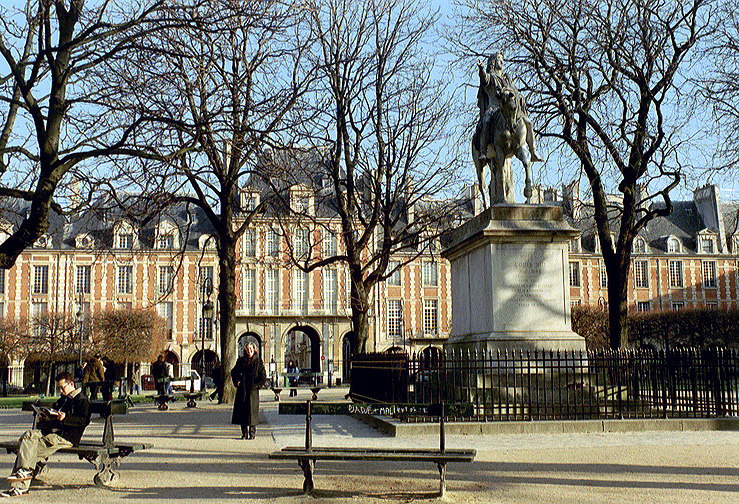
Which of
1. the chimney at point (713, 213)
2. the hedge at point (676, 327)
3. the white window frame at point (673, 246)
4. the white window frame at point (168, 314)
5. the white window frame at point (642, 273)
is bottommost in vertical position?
the hedge at point (676, 327)

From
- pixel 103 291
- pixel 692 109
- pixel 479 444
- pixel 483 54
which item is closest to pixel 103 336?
pixel 103 291

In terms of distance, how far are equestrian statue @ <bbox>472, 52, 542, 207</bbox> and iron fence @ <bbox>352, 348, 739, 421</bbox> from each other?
9.16ft

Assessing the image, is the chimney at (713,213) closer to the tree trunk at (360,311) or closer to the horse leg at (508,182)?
the tree trunk at (360,311)

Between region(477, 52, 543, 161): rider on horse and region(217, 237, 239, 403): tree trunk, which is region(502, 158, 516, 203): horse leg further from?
region(217, 237, 239, 403): tree trunk

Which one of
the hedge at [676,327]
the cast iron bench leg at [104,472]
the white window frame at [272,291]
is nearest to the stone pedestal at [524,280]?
the cast iron bench leg at [104,472]

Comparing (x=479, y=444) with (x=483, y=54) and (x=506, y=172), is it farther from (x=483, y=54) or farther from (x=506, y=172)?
(x=483, y=54)

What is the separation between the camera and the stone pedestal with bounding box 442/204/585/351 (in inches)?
476

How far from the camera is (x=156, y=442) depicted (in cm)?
1093

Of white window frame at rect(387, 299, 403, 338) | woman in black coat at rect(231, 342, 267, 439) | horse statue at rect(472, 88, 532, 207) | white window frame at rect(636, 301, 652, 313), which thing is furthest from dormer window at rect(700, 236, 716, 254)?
woman in black coat at rect(231, 342, 267, 439)

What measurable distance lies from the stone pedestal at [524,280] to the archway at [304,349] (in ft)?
145

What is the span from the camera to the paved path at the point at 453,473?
22.7 feet

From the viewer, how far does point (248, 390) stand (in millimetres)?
11844

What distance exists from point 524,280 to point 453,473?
484cm

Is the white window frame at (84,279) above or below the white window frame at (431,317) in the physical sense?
above
